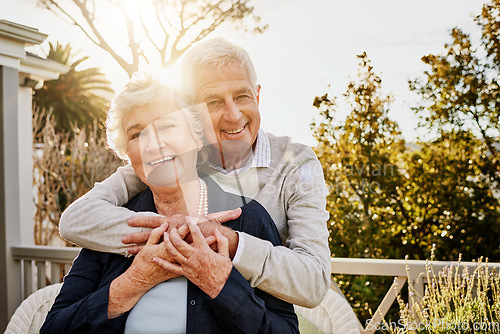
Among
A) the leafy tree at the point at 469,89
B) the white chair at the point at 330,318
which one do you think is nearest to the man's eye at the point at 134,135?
the white chair at the point at 330,318

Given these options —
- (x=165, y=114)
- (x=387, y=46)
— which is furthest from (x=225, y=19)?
(x=165, y=114)

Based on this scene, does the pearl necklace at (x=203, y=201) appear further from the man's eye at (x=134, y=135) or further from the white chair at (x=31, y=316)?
the white chair at (x=31, y=316)

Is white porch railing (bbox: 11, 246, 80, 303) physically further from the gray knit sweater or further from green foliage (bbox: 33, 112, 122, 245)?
green foliage (bbox: 33, 112, 122, 245)

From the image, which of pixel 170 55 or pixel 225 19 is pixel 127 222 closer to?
pixel 170 55

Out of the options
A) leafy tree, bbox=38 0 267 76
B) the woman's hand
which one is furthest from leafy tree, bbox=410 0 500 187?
the woman's hand

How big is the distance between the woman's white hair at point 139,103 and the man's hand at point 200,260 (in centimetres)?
38

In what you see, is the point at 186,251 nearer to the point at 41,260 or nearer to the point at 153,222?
the point at 153,222

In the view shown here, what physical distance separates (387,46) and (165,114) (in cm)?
381

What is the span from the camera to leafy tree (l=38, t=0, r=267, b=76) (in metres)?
6.93

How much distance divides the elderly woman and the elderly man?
0.06 metres

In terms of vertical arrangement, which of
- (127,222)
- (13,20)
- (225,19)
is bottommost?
(127,222)

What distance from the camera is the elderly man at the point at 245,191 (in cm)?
126

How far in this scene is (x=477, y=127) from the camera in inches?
175

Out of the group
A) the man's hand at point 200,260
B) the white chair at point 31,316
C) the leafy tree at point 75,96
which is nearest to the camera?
the man's hand at point 200,260
